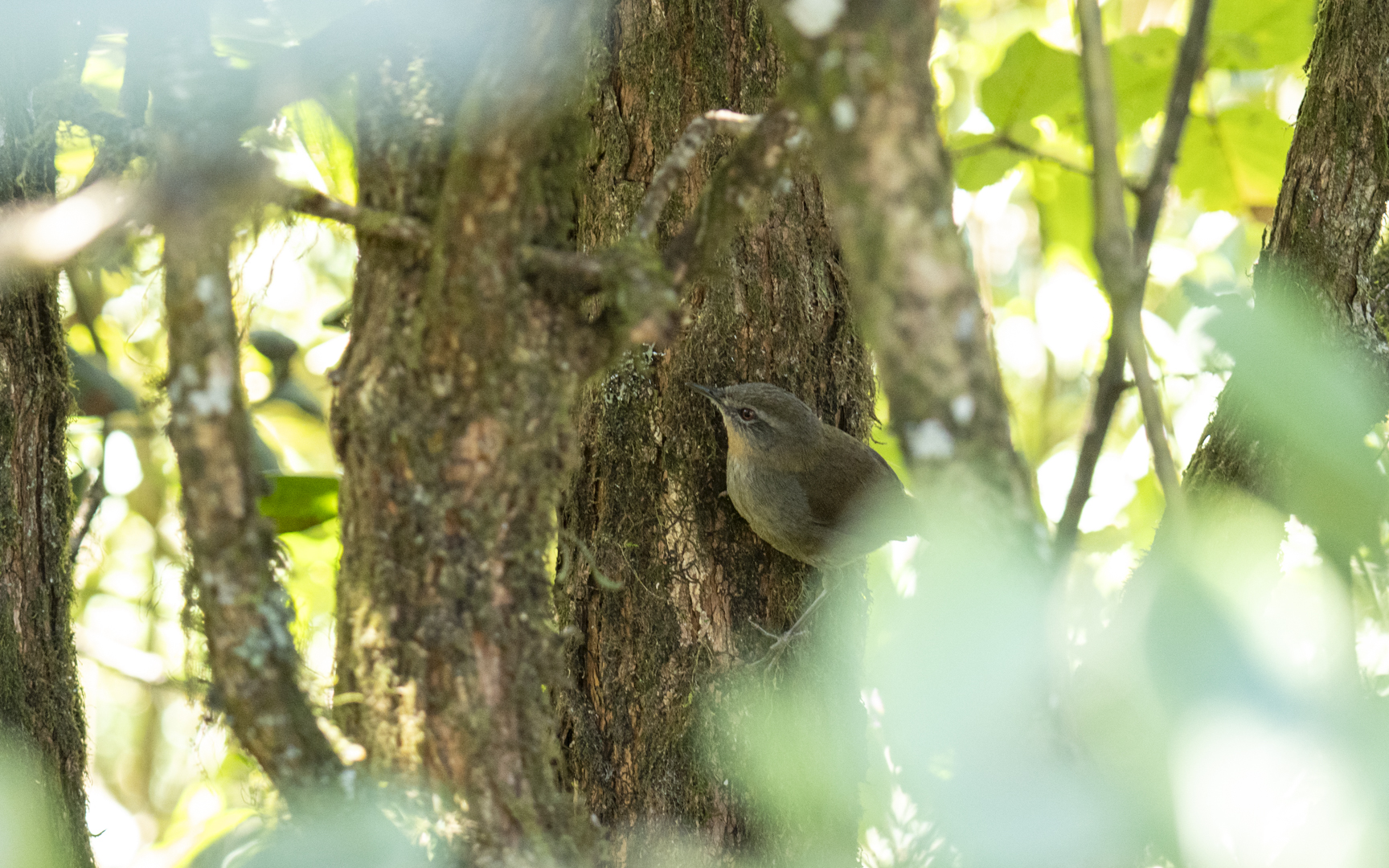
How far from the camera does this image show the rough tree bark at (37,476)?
157 cm

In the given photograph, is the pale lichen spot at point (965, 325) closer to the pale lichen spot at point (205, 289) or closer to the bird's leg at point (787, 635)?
the pale lichen spot at point (205, 289)

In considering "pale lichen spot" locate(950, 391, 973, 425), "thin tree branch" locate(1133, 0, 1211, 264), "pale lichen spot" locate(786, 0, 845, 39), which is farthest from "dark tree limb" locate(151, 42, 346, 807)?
"thin tree branch" locate(1133, 0, 1211, 264)

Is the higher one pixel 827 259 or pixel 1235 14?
pixel 1235 14

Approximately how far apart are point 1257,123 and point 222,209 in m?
2.11

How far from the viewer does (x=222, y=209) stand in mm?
962

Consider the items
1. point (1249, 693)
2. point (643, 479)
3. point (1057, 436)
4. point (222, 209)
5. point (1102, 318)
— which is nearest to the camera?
point (1249, 693)

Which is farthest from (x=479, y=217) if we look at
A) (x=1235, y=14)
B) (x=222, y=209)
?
(x=1235, y=14)

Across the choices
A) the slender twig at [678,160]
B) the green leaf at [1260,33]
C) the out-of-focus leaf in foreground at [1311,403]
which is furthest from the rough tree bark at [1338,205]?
the out-of-focus leaf in foreground at [1311,403]

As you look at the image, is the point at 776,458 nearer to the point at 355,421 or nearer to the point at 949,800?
the point at 355,421

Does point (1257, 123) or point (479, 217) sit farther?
point (1257, 123)

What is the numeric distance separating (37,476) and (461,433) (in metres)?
1.11

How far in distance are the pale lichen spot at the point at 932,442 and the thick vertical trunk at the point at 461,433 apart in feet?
1.48

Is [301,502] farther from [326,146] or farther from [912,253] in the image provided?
[912,253]

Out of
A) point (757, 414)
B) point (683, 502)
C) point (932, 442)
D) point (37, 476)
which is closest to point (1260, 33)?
point (757, 414)
